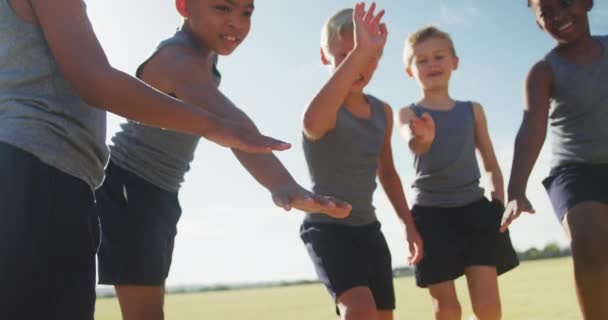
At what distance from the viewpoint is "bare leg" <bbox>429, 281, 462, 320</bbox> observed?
5031mm

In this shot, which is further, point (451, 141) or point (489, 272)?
point (451, 141)

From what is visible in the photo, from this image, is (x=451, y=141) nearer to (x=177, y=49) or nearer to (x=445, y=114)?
(x=445, y=114)

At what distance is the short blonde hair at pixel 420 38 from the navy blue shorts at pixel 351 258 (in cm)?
178

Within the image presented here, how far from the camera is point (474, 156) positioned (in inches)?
211

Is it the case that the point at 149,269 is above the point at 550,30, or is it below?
below

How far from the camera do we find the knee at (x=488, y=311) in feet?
16.0

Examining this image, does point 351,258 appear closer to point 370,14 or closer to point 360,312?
point 360,312

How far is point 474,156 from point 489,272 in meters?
0.92

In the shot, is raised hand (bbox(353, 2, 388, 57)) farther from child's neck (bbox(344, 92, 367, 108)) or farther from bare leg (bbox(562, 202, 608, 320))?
bare leg (bbox(562, 202, 608, 320))

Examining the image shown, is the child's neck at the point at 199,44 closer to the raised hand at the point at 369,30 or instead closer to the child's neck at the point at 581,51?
the raised hand at the point at 369,30

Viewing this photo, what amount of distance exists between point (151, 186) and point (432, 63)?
9.06ft

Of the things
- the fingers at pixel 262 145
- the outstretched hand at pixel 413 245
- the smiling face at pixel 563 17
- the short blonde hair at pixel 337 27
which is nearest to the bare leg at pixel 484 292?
the outstretched hand at pixel 413 245

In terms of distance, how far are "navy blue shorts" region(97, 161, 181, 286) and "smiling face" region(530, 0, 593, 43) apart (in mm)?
2692

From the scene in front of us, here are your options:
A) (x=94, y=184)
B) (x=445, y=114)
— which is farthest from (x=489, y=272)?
(x=94, y=184)
